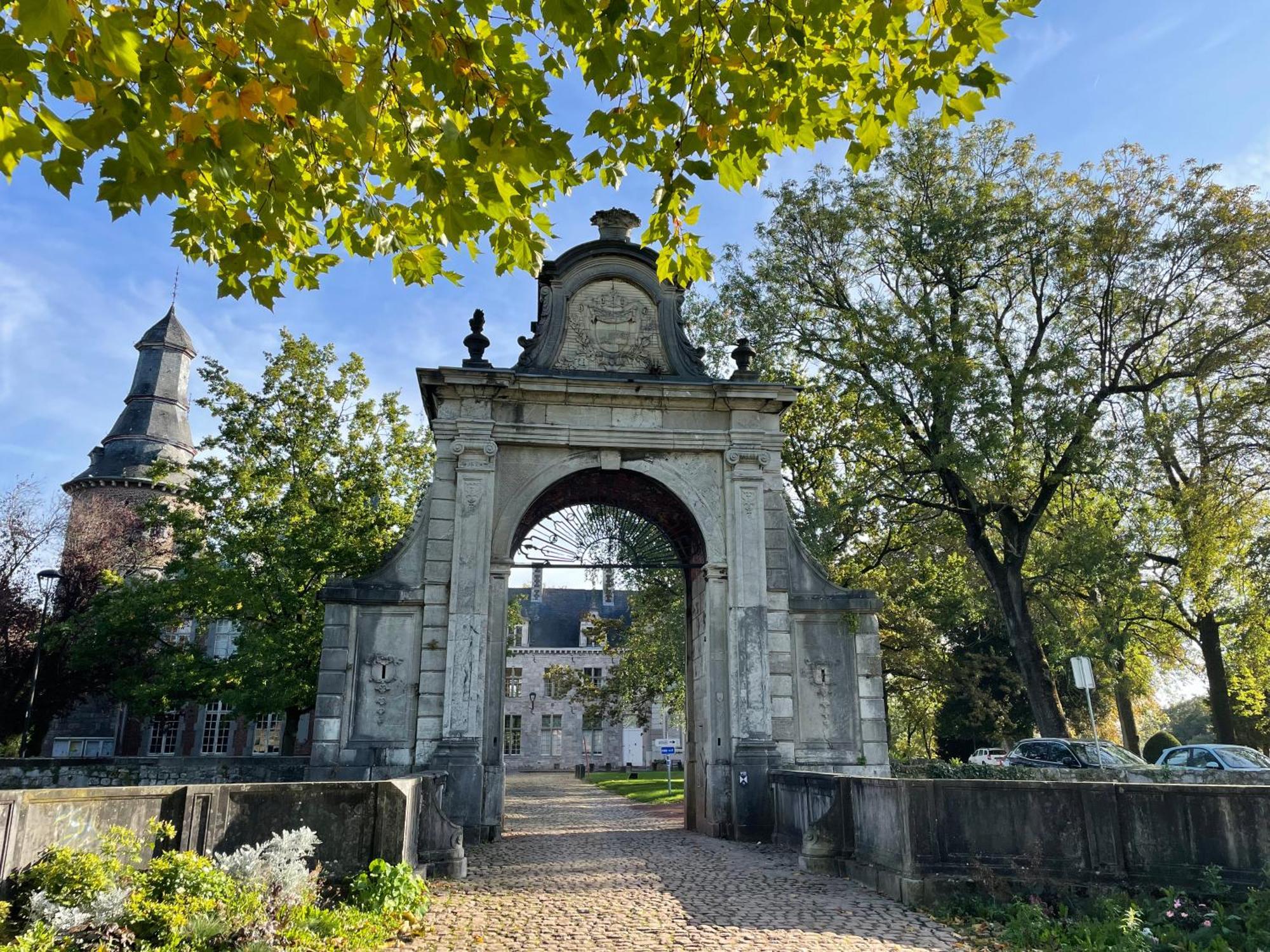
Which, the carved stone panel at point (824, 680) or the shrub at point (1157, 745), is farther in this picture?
the shrub at point (1157, 745)

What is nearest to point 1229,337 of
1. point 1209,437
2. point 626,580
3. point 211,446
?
point 1209,437

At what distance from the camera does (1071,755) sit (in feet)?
55.9

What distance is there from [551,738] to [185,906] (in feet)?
167

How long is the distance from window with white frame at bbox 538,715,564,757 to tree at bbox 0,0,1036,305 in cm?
5071

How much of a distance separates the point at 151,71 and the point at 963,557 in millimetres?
24494

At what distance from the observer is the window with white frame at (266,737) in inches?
1401

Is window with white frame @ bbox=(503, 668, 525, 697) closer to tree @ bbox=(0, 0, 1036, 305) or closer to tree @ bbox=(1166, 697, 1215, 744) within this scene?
tree @ bbox=(1166, 697, 1215, 744)

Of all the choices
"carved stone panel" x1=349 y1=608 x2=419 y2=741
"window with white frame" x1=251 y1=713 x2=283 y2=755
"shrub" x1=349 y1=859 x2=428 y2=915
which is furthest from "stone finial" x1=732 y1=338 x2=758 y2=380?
"window with white frame" x1=251 y1=713 x2=283 y2=755

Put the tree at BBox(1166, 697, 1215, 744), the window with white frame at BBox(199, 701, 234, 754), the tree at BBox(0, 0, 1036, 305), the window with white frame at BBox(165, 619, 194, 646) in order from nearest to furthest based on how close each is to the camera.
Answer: the tree at BBox(0, 0, 1036, 305) < the window with white frame at BBox(165, 619, 194, 646) < the window with white frame at BBox(199, 701, 234, 754) < the tree at BBox(1166, 697, 1215, 744)

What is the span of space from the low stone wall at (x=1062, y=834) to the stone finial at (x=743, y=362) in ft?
25.1

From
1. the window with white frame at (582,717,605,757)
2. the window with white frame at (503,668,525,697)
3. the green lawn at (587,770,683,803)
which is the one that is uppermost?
the window with white frame at (503,668,525,697)

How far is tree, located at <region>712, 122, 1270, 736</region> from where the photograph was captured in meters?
17.0

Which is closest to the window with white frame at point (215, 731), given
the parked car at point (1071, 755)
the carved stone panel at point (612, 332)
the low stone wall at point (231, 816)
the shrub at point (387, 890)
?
the carved stone panel at point (612, 332)

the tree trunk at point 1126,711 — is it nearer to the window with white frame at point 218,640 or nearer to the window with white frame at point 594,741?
the window with white frame at point 594,741
